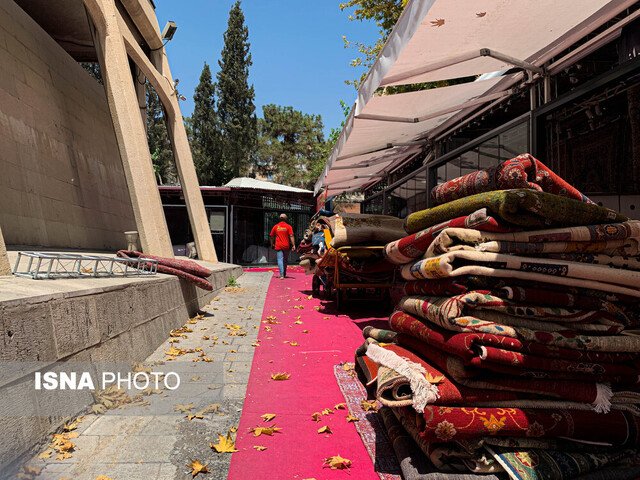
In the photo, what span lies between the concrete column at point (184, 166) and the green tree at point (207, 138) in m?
20.2

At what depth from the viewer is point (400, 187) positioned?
9.95 meters

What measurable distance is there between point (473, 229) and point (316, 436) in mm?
1588

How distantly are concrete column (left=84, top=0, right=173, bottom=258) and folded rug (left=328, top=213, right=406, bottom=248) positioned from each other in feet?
11.4

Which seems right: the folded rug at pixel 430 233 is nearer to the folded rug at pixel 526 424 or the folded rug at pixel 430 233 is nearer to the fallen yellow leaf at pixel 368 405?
the folded rug at pixel 526 424

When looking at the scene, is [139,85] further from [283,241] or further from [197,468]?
[197,468]

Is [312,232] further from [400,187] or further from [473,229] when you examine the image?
[473,229]

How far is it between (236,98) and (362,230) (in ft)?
97.0

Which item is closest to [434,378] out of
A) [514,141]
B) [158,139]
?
[514,141]

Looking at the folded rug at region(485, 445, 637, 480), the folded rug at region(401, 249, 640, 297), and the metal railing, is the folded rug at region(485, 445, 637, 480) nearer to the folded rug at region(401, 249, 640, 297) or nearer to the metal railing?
the folded rug at region(401, 249, 640, 297)

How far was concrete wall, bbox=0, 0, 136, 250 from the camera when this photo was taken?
6672mm

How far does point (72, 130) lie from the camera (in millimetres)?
9078

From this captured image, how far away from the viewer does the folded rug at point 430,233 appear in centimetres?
200

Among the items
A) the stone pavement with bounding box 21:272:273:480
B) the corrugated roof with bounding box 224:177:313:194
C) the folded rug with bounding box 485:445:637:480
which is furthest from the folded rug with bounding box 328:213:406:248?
the corrugated roof with bounding box 224:177:313:194

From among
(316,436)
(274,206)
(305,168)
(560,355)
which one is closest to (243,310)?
(316,436)
